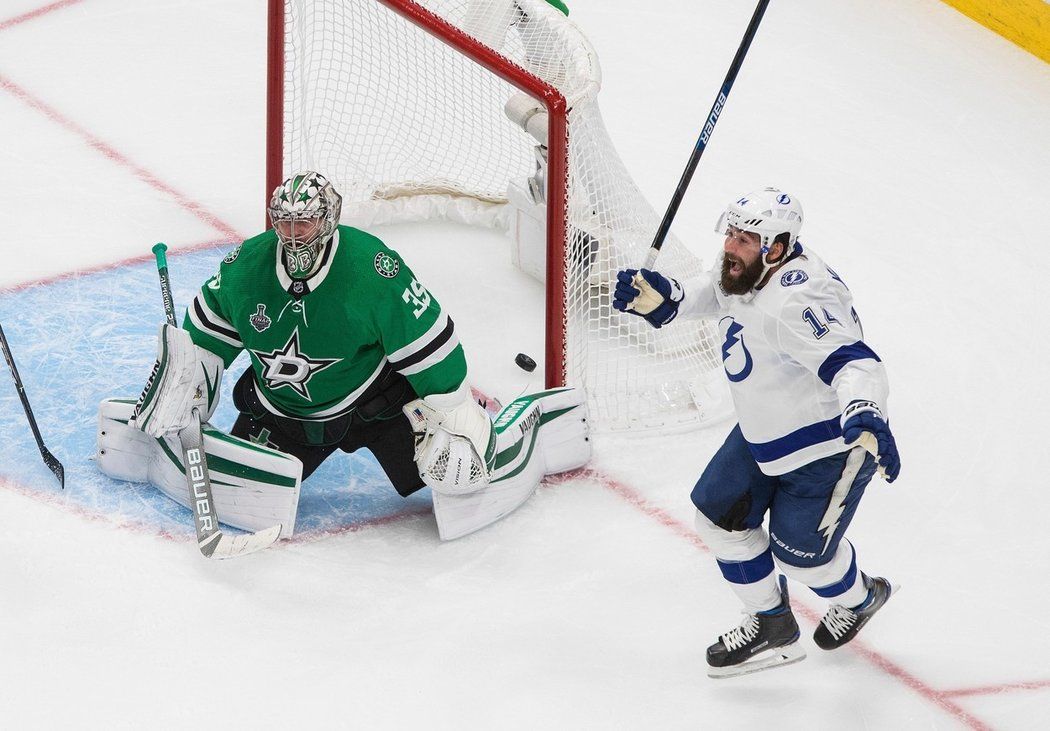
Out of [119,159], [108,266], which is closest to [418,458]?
[108,266]

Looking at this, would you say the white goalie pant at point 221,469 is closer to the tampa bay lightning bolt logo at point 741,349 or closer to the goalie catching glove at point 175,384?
the goalie catching glove at point 175,384

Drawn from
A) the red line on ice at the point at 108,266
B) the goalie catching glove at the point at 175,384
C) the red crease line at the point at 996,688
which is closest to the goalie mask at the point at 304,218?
the goalie catching glove at the point at 175,384

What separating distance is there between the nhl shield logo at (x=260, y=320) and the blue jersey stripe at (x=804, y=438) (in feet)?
3.60

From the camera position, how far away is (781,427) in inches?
112

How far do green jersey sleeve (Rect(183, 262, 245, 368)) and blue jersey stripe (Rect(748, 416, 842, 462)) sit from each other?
4.01 feet

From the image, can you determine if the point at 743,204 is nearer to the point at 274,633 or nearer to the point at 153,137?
the point at 274,633

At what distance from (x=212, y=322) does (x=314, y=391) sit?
277mm

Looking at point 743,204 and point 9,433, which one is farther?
point 9,433

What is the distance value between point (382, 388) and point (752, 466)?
90 cm

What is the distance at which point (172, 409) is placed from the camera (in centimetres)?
337

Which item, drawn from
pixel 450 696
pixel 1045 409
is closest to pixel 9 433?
pixel 450 696

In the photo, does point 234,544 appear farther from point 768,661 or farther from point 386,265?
point 768,661

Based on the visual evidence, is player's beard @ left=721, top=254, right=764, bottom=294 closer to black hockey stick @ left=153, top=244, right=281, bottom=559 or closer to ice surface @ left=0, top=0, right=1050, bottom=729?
ice surface @ left=0, top=0, right=1050, bottom=729

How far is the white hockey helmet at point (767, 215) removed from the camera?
2770mm
